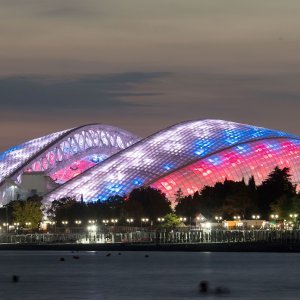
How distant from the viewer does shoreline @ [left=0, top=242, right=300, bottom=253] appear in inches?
5866

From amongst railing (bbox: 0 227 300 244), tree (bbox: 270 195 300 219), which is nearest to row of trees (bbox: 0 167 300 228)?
tree (bbox: 270 195 300 219)

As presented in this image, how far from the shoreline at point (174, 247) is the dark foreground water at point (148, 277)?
1916 mm

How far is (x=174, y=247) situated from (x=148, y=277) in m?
48.5

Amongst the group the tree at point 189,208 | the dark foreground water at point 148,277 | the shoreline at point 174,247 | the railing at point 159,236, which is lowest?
the dark foreground water at point 148,277

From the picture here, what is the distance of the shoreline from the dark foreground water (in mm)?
1916

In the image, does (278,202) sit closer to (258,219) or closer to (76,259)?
(258,219)

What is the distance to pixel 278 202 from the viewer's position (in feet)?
599

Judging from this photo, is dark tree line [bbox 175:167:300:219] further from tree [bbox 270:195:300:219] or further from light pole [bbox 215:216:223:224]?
light pole [bbox 215:216:223:224]

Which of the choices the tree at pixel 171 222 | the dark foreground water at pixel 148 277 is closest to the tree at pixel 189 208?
the tree at pixel 171 222

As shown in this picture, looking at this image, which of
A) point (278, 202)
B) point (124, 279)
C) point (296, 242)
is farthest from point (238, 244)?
point (124, 279)

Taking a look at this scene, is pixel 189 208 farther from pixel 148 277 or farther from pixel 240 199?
pixel 148 277

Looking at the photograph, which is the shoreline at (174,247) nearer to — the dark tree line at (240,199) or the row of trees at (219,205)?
the row of trees at (219,205)

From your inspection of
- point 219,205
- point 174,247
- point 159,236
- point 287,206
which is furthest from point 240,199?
point 174,247

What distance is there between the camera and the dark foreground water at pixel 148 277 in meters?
95.1
